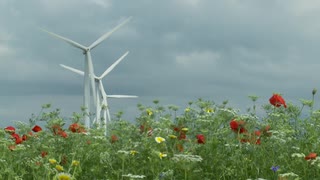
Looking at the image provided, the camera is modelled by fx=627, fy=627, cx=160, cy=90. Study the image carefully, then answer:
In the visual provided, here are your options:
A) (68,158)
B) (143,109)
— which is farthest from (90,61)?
(68,158)

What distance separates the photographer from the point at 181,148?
7254 mm

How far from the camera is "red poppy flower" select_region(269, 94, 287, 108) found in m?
8.16

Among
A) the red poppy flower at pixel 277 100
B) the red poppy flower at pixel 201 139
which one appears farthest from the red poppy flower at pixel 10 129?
the red poppy flower at pixel 277 100

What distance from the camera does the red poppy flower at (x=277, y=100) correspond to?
321 inches

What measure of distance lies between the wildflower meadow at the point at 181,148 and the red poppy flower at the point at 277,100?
1cm

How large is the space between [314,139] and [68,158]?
2925mm

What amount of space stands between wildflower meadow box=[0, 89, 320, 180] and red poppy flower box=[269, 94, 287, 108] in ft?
0.04

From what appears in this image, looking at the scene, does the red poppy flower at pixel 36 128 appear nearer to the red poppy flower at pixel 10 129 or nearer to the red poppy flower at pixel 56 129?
the red poppy flower at pixel 10 129

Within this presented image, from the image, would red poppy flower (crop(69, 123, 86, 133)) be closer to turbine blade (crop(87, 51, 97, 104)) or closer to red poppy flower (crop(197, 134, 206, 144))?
red poppy flower (crop(197, 134, 206, 144))

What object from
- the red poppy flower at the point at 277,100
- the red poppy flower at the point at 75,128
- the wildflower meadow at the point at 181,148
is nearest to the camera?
the wildflower meadow at the point at 181,148

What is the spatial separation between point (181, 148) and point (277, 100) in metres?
1.67

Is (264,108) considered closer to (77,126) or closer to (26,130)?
(77,126)

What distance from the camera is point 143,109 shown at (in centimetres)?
921

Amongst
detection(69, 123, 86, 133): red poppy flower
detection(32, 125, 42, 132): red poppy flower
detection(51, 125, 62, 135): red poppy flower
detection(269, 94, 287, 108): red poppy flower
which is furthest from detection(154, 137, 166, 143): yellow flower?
detection(32, 125, 42, 132): red poppy flower
